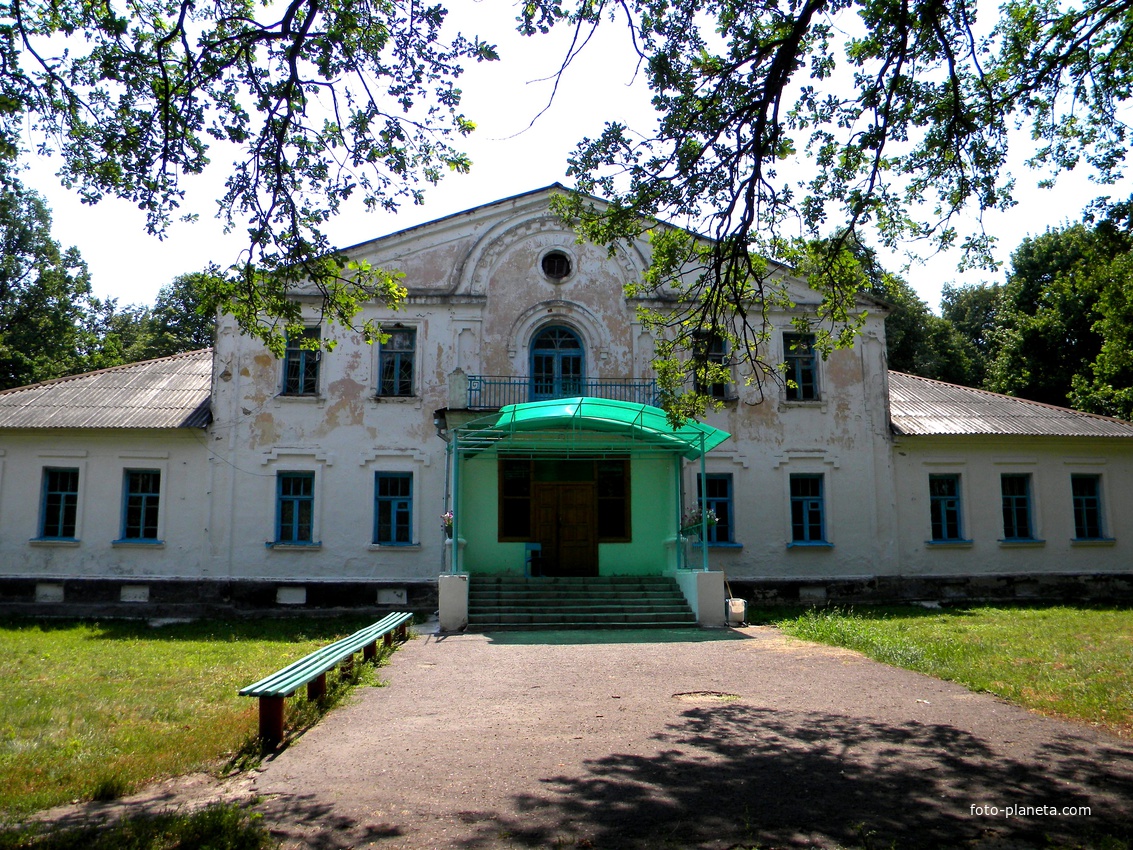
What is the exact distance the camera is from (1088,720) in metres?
6.51

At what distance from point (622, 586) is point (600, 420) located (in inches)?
122

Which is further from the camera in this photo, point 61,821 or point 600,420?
point 600,420

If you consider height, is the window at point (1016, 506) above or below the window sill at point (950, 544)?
above

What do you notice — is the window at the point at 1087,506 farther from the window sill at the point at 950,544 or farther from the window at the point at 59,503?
the window at the point at 59,503

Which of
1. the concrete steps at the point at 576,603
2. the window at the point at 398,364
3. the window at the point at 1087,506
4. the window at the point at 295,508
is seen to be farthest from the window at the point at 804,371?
the window at the point at 295,508

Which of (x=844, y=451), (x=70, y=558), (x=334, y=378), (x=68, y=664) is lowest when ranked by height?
(x=68, y=664)

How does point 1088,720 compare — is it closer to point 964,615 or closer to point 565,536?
point 964,615

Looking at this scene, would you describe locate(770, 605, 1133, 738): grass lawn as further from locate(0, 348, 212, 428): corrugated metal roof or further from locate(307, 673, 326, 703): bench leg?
locate(0, 348, 212, 428): corrugated metal roof

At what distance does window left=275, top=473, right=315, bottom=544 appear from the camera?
17.2 m

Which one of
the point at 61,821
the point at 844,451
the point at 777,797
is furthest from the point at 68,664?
the point at 844,451

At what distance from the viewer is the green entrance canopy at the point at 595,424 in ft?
47.2

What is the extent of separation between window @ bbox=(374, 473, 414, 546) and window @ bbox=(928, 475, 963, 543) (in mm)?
11030

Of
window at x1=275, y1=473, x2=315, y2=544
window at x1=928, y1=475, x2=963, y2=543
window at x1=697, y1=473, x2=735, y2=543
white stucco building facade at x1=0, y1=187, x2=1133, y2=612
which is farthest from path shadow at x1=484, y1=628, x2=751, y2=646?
window at x1=928, y1=475, x2=963, y2=543

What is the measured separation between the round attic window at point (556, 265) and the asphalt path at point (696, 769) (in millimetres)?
→ 11042
